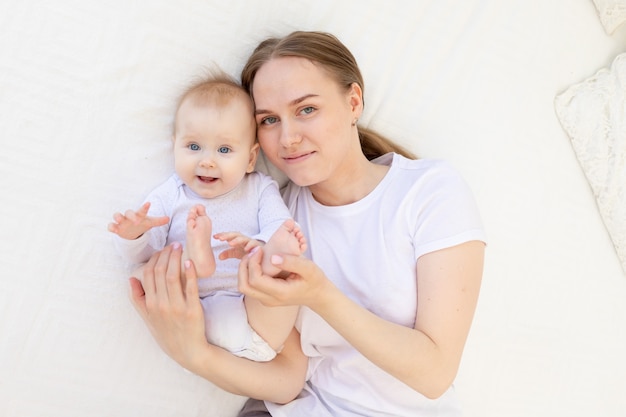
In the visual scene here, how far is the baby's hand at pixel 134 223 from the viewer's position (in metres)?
1.15

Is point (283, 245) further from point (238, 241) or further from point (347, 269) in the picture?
point (347, 269)

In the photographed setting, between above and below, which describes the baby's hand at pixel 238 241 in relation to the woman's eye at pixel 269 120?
below

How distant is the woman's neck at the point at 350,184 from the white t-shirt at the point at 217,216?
0.11 meters

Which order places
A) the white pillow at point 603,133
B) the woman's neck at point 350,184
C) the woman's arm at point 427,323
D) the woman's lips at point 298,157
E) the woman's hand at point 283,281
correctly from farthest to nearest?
the white pillow at point 603,133 → the woman's neck at point 350,184 → the woman's lips at point 298,157 → the woman's arm at point 427,323 → the woman's hand at point 283,281

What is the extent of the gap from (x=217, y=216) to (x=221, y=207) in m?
0.02

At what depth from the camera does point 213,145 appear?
1277mm

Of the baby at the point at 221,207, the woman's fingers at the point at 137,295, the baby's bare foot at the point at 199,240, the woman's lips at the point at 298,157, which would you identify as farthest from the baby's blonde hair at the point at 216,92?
the woman's fingers at the point at 137,295

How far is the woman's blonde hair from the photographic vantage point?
1.32 metres

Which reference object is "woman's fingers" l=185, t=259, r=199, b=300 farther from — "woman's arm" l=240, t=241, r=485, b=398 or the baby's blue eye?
the baby's blue eye

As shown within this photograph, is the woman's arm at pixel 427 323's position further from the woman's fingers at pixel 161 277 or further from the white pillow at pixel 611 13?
the white pillow at pixel 611 13

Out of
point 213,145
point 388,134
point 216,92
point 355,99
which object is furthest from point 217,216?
point 388,134

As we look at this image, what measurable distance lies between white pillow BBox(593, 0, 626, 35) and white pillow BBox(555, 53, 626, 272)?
0.29 feet

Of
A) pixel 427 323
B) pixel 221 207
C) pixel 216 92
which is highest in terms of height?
pixel 216 92

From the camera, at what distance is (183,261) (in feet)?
3.99
